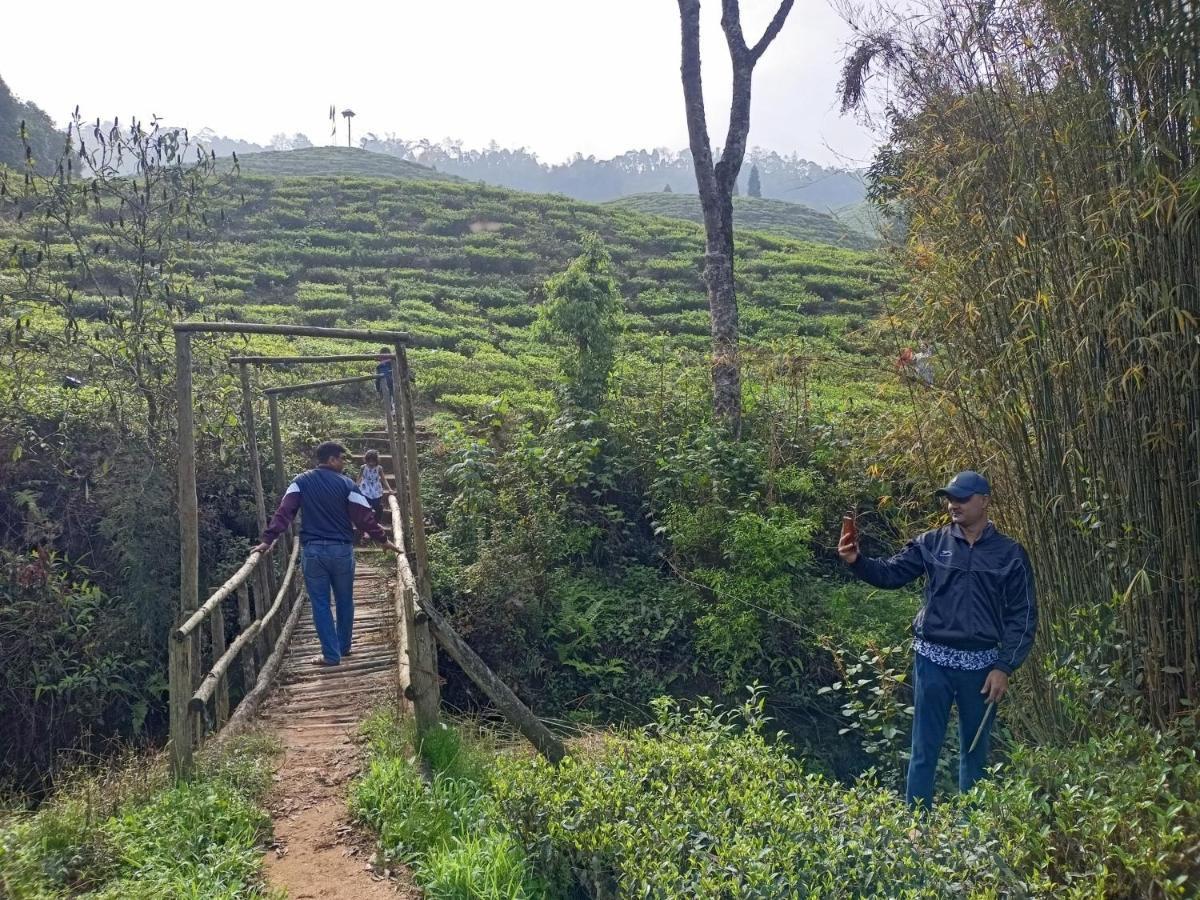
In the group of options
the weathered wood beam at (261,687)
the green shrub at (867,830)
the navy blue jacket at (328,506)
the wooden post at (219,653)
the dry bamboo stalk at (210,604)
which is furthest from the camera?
the navy blue jacket at (328,506)

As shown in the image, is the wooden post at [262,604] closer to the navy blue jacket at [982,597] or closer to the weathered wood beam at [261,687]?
the weathered wood beam at [261,687]

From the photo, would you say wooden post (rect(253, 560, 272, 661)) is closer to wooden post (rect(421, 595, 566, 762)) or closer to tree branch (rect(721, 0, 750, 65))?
wooden post (rect(421, 595, 566, 762))

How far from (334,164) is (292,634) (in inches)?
1887

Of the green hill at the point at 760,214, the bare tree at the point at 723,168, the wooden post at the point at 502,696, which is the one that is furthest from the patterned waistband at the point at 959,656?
the green hill at the point at 760,214

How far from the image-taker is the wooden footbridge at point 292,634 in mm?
4852

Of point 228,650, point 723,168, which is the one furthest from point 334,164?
point 228,650

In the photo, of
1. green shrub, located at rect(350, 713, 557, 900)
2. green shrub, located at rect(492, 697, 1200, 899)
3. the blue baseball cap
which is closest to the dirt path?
green shrub, located at rect(350, 713, 557, 900)

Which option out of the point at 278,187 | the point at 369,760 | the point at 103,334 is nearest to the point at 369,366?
the point at 103,334

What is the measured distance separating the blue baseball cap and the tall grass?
0.33 metres

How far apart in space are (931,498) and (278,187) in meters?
31.1

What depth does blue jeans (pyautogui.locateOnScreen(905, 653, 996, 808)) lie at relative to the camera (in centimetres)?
403

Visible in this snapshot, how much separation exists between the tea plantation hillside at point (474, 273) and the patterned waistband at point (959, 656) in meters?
10.7

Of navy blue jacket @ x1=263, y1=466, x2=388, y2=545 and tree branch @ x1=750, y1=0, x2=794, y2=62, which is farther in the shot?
tree branch @ x1=750, y1=0, x2=794, y2=62

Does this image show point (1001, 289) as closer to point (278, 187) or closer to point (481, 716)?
point (481, 716)
